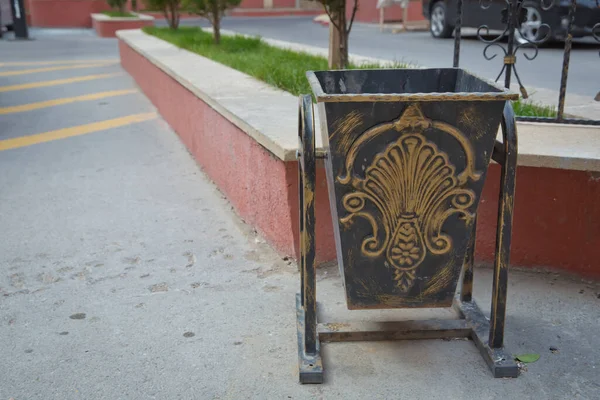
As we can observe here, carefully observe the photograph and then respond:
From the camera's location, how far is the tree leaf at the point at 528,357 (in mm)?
2550

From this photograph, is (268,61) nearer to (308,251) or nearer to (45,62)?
(308,251)

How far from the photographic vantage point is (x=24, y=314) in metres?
2.97

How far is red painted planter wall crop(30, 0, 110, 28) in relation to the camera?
75.4 ft

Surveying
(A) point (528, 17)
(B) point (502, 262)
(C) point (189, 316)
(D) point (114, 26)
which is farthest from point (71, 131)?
(D) point (114, 26)

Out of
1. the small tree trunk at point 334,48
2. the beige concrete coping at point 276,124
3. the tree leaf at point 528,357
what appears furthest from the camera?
the small tree trunk at point 334,48

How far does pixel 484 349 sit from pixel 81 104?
6.95 meters

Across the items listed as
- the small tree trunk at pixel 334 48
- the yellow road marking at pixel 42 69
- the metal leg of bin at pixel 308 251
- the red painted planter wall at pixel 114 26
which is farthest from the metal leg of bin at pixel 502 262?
the red painted planter wall at pixel 114 26

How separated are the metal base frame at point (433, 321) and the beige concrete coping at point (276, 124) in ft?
0.63

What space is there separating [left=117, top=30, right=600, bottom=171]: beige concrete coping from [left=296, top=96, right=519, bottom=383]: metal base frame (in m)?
0.19

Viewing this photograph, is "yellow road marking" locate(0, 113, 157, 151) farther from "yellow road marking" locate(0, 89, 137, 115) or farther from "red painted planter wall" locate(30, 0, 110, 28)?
"red painted planter wall" locate(30, 0, 110, 28)

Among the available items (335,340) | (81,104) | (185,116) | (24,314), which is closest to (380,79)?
(335,340)

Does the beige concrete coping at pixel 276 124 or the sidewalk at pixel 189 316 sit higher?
the beige concrete coping at pixel 276 124

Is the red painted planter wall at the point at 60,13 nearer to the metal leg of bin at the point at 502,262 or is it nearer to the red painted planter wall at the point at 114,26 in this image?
the red painted planter wall at the point at 114,26

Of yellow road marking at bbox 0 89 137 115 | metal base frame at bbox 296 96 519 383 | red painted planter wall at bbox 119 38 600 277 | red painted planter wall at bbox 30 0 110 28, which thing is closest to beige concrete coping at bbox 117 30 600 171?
red painted planter wall at bbox 119 38 600 277
